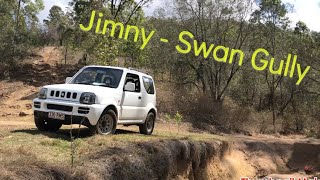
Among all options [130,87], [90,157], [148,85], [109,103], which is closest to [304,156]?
[148,85]

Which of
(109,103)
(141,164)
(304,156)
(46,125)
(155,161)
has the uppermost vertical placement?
(109,103)

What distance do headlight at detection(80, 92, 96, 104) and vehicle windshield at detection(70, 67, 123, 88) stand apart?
3.60 ft

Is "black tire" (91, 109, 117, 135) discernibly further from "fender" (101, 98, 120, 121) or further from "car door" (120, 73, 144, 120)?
"car door" (120, 73, 144, 120)

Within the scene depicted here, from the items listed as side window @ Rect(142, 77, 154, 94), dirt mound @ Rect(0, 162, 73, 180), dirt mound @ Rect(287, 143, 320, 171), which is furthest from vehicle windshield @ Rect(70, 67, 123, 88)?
dirt mound @ Rect(287, 143, 320, 171)

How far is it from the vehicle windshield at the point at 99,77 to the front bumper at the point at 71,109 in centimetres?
118

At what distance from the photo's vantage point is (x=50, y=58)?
121 feet

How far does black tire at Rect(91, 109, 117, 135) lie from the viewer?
8920 millimetres

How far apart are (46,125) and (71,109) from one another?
1.15 m

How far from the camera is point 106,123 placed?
30.3 ft

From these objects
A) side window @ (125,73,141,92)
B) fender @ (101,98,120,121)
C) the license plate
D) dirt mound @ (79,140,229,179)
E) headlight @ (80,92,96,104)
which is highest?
side window @ (125,73,141,92)

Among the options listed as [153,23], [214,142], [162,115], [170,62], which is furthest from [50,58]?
[214,142]

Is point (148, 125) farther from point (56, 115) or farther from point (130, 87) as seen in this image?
point (56, 115)

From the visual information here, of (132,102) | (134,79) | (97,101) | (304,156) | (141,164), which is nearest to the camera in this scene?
(141,164)

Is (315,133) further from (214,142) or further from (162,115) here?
(214,142)
